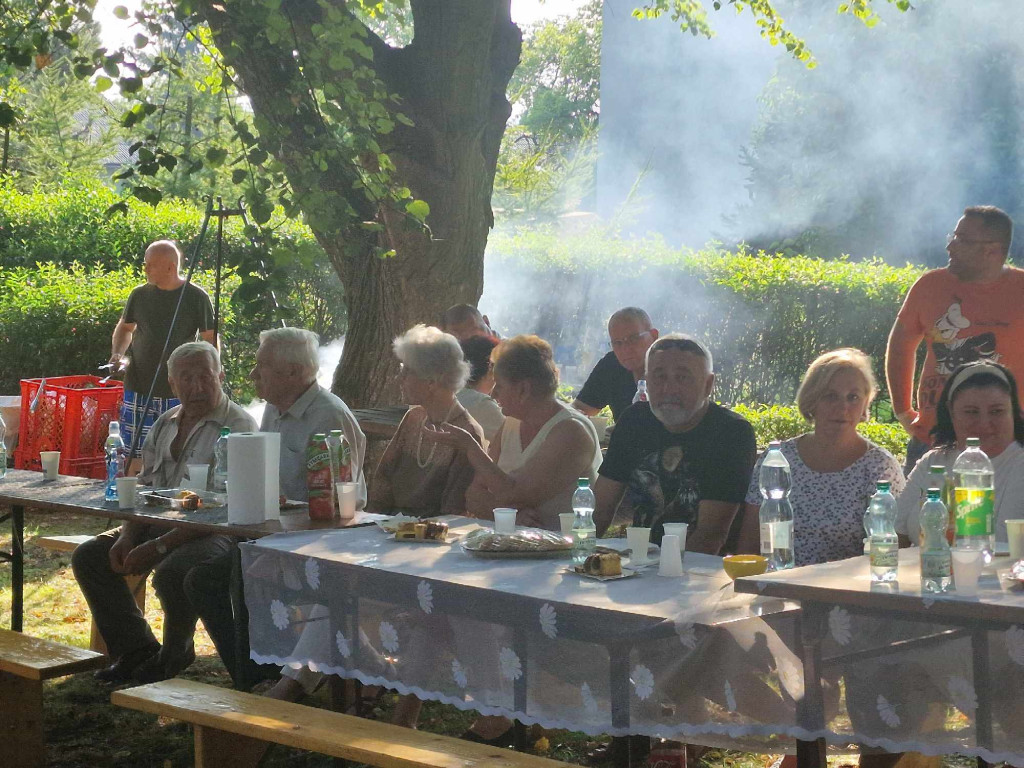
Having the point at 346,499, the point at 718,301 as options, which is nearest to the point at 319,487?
the point at 346,499

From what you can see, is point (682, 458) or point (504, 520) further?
point (682, 458)

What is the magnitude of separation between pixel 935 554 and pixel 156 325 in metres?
6.66

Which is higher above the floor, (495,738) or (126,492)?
(126,492)

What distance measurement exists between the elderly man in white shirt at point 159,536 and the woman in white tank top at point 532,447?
108 cm

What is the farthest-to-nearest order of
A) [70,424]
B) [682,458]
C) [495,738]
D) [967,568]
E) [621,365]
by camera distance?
[70,424] → [621,365] → [682,458] → [495,738] → [967,568]

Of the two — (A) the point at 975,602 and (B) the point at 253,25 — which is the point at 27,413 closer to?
(B) the point at 253,25

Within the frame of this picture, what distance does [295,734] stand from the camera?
→ 116 inches

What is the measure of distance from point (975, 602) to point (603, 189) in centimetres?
2401

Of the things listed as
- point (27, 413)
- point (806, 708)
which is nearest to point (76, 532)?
point (27, 413)

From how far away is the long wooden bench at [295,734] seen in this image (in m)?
2.79

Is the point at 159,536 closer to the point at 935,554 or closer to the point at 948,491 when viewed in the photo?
the point at 948,491

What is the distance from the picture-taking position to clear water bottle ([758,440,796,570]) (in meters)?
3.40

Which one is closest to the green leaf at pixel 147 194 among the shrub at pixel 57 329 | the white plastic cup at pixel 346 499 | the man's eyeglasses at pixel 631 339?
the white plastic cup at pixel 346 499

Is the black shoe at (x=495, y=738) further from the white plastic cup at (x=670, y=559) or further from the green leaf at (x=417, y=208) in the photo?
the green leaf at (x=417, y=208)
